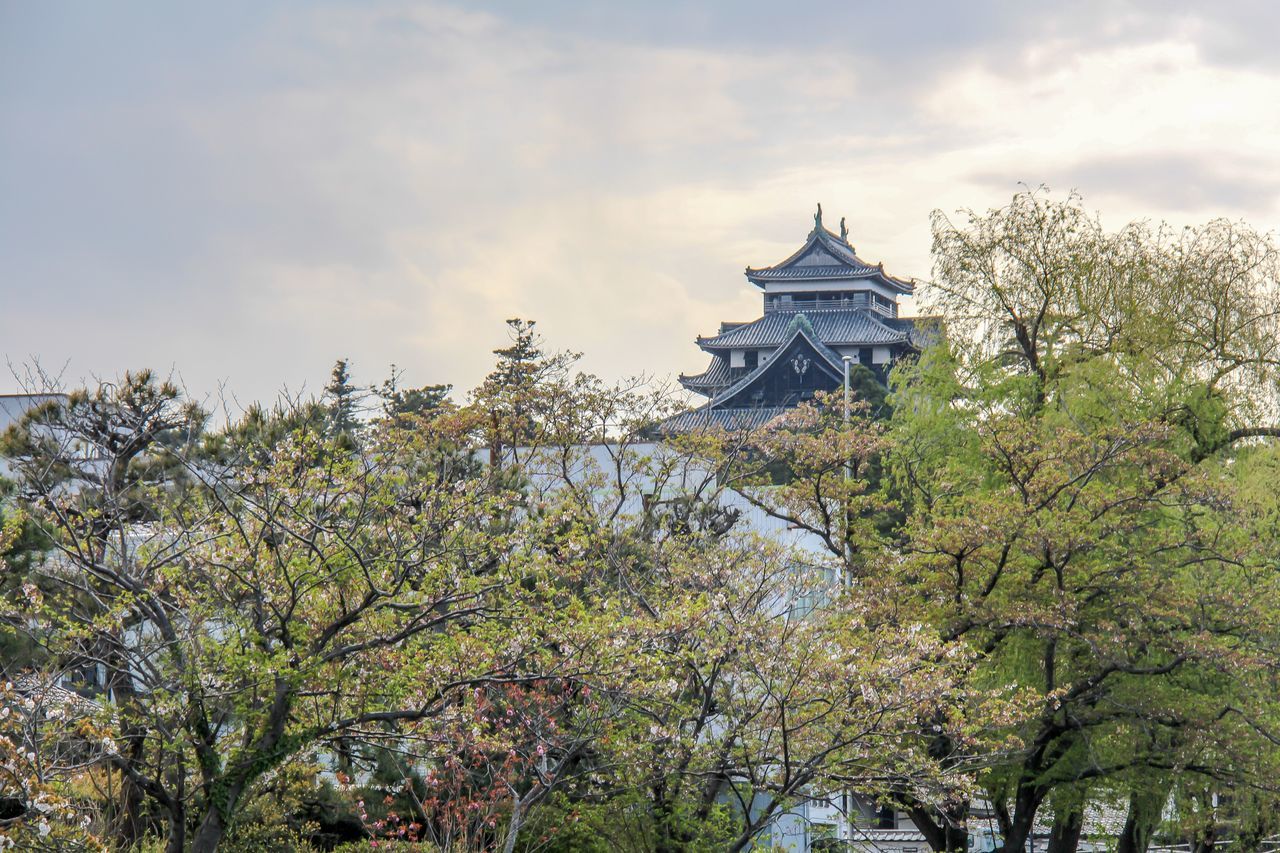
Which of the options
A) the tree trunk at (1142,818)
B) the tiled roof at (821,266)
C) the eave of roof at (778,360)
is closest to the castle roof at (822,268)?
the tiled roof at (821,266)

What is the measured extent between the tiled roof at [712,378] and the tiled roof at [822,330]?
3.82ft

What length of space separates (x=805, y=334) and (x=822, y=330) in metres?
7.84

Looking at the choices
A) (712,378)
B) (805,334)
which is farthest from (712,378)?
(805,334)

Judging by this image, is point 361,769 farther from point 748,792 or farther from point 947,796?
point 947,796

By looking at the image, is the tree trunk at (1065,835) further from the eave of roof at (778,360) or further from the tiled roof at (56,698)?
the eave of roof at (778,360)

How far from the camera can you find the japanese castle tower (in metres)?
54.8

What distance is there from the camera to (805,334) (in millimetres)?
54188

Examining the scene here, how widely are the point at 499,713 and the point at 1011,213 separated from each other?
1092 cm

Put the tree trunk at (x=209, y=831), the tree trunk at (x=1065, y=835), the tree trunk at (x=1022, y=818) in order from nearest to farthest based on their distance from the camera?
the tree trunk at (x=209, y=831) < the tree trunk at (x=1022, y=818) < the tree trunk at (x=1065, y=835)

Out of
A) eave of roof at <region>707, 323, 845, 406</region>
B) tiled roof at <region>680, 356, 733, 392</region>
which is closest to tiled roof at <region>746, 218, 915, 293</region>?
tiled roof at <region>680, 356, 733, 392</region>

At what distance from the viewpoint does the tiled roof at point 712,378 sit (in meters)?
60.4

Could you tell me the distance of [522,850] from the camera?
14531mm

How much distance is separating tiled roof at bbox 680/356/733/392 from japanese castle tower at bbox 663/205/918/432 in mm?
44

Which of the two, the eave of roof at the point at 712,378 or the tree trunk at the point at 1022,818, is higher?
the eave of roof at the point at 712,378
